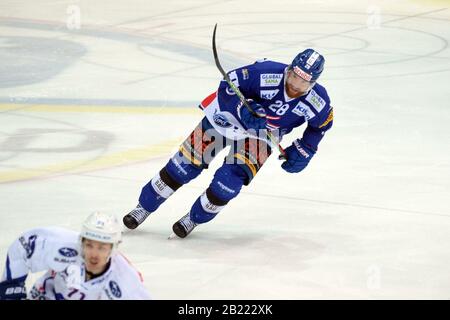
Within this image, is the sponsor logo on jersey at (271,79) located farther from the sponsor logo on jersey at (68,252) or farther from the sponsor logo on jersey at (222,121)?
the sponsor logo on jersey at (68,252)

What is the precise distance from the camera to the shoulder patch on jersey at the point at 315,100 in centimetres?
704

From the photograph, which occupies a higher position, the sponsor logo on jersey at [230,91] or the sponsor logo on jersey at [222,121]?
the sponsor logo on jersey at [230,91]

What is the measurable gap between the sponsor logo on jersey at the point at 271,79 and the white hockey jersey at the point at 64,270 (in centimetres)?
224

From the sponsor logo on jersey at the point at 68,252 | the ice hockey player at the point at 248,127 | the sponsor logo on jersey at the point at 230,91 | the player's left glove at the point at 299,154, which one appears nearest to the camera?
the sponsor logo on jersey at the point at 68,252

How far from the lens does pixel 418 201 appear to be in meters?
8.16

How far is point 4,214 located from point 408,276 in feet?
8.83

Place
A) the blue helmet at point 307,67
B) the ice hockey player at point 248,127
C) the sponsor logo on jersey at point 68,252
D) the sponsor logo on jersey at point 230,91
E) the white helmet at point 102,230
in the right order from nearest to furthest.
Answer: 1. the white helmet at point 102,230
2. the sponsor logo on jersey at point 68,252
3. the blue helmet at point 307,67
4. the ice hockey player at point 248,127
5. the sponsor logo on jersey at point 230,91

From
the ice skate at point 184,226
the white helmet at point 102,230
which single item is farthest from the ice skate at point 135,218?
the white helmet at point 102,230

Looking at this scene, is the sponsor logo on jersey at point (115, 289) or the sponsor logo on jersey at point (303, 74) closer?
the sponsor logo on jersey at point (115, 289)

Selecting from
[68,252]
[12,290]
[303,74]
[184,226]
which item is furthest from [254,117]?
[12,290]

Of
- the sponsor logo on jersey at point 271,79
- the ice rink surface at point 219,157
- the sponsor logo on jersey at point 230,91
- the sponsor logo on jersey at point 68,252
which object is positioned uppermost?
the sponsor logo on jersey at point 68,252

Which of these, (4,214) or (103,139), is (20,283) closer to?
(4,214)

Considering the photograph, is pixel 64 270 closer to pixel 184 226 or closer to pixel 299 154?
pixel 184 226
